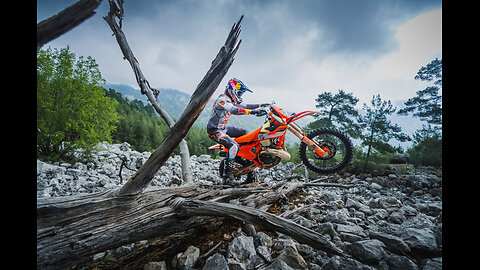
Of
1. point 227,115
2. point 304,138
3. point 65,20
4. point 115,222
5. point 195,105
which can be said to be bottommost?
point 115,222

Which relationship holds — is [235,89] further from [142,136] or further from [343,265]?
[142,136]

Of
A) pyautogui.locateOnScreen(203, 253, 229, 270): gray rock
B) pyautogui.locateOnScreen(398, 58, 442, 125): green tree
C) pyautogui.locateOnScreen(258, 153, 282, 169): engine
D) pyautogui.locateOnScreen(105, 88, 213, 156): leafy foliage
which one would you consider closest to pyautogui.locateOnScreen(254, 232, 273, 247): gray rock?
pyautogui.locateOnScreen(203, 253, 229, 270): gray rock

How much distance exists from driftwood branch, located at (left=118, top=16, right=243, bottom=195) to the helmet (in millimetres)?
1217

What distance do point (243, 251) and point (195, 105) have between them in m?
1.16

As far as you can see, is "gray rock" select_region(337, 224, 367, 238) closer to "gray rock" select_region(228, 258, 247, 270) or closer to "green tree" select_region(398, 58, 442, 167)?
"gray rock" select_region(228, 258, 247, 270)

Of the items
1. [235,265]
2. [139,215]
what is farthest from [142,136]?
[235,265]

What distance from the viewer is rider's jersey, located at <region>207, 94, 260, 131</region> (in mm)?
2230

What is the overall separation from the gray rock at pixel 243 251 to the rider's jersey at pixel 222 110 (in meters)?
1.45

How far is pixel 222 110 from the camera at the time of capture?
7.93 feet

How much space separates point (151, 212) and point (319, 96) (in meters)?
6.18

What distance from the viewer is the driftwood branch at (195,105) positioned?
1201 mm
